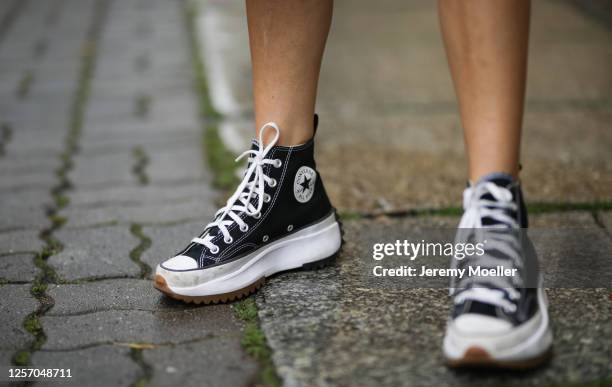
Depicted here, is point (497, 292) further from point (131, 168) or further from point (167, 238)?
point (131, 168)

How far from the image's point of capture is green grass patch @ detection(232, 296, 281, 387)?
129cm

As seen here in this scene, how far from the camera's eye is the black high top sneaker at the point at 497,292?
4.04 feet

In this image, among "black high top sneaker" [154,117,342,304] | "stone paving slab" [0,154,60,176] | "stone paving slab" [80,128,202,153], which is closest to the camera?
"black high top sneaker" [154,117,342,304]

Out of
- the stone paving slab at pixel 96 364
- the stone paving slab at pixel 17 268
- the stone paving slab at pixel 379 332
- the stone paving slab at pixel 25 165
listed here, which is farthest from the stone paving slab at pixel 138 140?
the stone paving slab at pixel 96 364

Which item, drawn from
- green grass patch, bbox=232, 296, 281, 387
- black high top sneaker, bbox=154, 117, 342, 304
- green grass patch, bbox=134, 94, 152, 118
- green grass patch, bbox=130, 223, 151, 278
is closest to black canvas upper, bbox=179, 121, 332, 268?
black high top sneaker, bbox=154, 117, 342, 304

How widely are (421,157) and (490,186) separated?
1.16 meters

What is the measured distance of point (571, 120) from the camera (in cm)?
283

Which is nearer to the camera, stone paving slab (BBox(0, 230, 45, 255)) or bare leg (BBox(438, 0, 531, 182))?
bare leg (BBox(438, 0, 531, 182))

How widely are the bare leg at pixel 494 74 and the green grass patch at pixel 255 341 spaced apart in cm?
51

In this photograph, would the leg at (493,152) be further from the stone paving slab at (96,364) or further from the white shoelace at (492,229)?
the stone paving slab at (96,364)

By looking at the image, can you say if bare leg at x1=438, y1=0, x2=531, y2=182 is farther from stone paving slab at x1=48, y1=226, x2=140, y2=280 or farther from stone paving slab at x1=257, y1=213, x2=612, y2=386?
stone paving slab at x1=48, y1=226, x2=140, y2=280

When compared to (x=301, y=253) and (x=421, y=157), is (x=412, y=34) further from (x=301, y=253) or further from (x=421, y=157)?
(x=301, y=253)

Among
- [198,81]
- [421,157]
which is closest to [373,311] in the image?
[421,157]

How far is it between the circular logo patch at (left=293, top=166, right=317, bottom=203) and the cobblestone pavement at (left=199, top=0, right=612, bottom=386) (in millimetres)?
179
